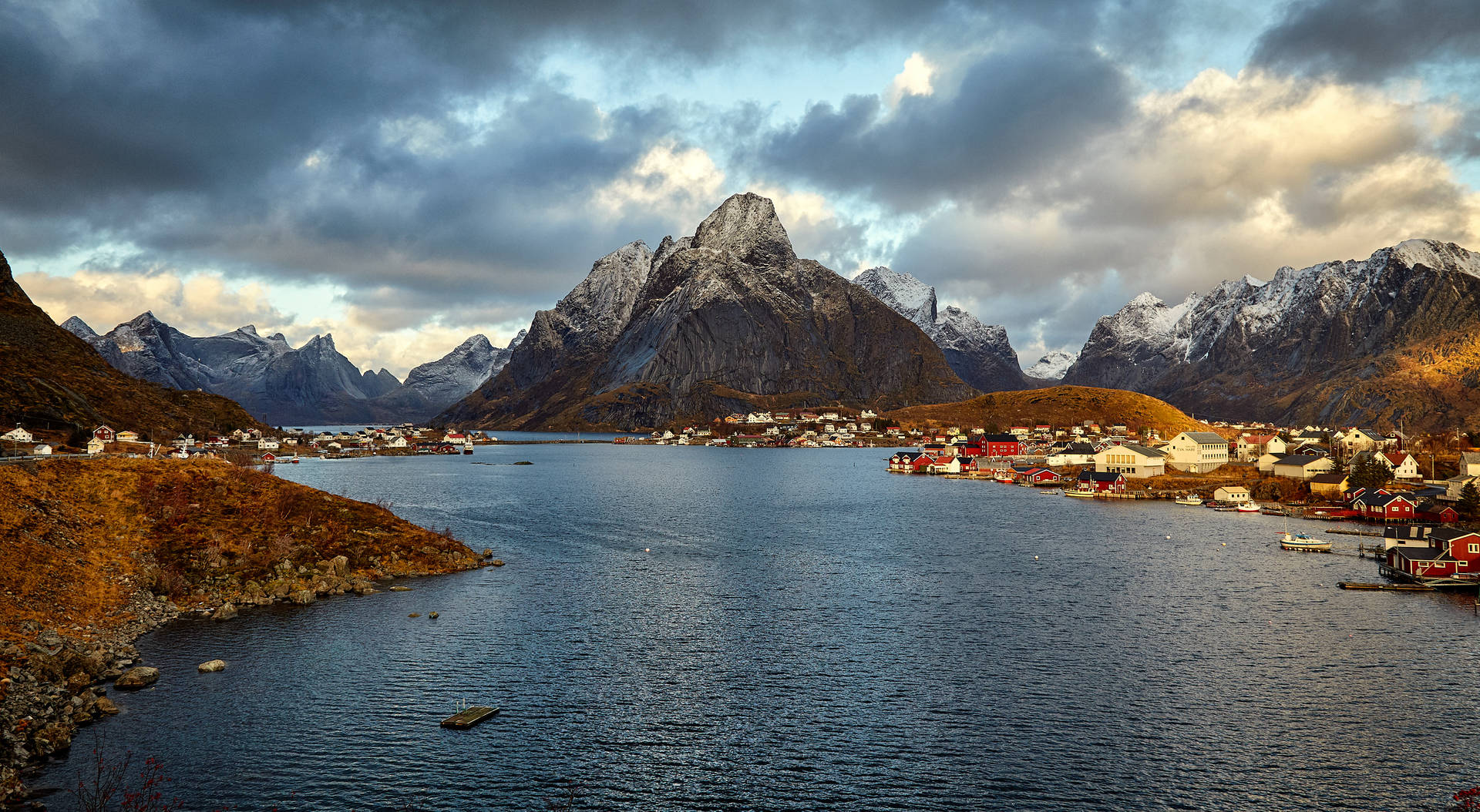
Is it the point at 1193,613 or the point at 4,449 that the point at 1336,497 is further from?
the point at 4,449

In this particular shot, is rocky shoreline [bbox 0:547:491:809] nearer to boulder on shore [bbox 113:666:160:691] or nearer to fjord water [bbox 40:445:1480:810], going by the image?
boulder on shore [bbox 113:666:160:691]

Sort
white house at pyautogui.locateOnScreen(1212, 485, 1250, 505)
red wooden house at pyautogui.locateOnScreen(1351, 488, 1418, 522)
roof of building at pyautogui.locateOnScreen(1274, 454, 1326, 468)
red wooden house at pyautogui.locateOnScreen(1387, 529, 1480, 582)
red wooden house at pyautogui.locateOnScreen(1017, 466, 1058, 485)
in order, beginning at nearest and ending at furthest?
1. red wooden house at pyautogui.locateOnScreen(1387, 529, 1480, 582)
2. red wooden house at pyautogui.locateOnScreen(1351, 488, 1418, 522)
3. white house at pyautogui.locateOnScreen(1212, 485, 1250, 505)
4. roof of building at pyautogui.locateOnScreen(1274, 454, 1326, 468)
5. red wooden house at pyautogui.locateOnScreen(1017, 466, 1058, 485)

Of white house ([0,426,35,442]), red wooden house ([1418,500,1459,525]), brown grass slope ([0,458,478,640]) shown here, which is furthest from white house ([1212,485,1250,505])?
white house ([0,426,35,442])

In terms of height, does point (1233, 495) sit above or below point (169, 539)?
above

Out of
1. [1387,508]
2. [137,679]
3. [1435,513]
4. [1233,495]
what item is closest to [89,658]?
[137,679]

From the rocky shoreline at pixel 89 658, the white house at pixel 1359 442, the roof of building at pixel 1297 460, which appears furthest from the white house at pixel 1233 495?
the rocky shoreline at pixel 89 658

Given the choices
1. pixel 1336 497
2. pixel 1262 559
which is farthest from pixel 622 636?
pixel 1336 497

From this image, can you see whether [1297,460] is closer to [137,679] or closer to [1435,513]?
[1435,513]

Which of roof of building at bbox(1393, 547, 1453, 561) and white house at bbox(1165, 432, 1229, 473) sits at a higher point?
white house at bbox(1165, 432, 1229, 473)
